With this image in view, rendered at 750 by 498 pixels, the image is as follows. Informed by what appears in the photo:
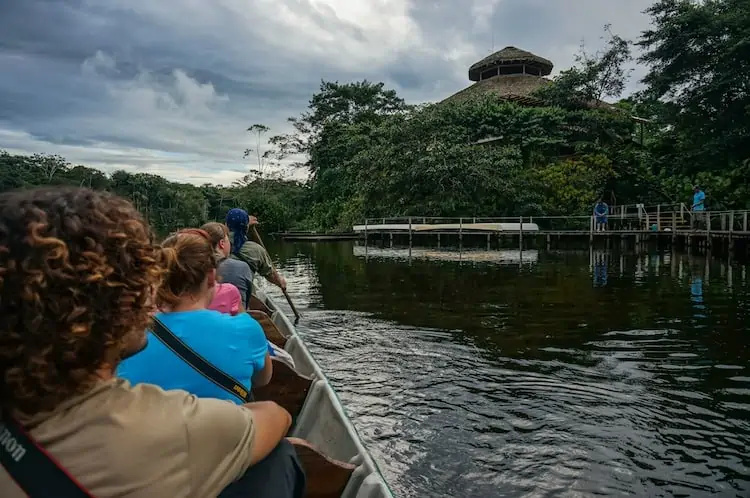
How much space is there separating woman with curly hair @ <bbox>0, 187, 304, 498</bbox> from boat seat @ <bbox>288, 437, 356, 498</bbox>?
39.7 inches

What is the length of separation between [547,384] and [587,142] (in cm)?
2474

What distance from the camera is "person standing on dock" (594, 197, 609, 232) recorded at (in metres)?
25.4

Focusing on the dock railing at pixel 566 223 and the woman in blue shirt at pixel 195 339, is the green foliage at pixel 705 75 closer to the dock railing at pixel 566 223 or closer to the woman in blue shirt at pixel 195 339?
the dock railing at pixel 566 223

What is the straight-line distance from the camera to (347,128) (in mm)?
38969

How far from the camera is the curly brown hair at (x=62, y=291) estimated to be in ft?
3.40

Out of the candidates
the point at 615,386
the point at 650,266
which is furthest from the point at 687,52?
the point at 615,386

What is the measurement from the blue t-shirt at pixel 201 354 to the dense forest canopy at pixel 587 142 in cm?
2233

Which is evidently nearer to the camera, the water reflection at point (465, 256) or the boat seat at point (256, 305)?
the boat seat at point (256, 305)

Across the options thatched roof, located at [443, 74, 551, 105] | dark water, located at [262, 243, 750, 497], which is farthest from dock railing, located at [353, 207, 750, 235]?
dark water, located at [262, 243, 750, 497]

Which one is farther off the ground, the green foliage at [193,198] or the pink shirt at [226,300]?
the green foliage at [193,198]

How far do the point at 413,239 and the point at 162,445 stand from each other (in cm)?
2964

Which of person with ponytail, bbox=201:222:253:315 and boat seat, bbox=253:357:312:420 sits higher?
person with ponytail, bbox=201:222:253:315

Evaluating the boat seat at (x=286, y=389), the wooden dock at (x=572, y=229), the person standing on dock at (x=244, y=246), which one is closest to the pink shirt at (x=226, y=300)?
the boat seat at (x=286, y=389)

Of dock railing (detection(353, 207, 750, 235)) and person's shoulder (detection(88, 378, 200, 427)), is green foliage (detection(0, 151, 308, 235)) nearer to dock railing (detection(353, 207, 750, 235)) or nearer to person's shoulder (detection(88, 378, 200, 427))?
dock railing (detection(353, 207, 750, 235))
